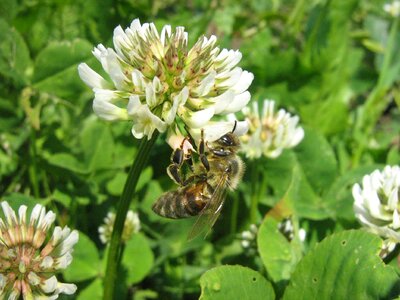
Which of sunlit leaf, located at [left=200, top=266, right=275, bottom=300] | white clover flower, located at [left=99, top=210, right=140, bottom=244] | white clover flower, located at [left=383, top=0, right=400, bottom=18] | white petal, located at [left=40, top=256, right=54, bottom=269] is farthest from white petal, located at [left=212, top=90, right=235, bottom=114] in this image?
white clover flower, located at [left=383, top=0, right=400, bottom=18]

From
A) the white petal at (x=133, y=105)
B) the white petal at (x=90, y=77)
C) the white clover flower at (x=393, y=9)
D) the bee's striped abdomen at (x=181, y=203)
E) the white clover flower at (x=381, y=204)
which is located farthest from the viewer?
the white clover flower at (x=393, y=9)

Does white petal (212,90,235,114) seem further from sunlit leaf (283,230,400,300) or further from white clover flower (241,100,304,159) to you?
white clover flower (241,100,304,159)

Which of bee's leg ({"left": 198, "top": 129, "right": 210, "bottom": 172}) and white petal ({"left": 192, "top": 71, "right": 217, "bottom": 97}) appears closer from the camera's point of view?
white petal ({"left": 192, "top": 71, "right": 217, "bottom": 97})

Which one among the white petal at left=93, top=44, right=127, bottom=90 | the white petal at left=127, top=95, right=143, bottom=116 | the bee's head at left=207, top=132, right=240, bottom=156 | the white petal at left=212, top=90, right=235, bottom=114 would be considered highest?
the white petal at left=93, top=44, right=127, bottom=90

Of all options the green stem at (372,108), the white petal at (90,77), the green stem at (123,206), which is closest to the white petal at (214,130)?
the green stem at (123,206)

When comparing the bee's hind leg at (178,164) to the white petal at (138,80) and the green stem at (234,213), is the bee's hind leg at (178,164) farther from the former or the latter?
the green stem at (234,213)

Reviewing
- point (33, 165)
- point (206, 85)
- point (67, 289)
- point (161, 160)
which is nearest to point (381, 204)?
point (206, 85)

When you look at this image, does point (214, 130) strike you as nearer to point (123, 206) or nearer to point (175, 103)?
point (175, 103)
